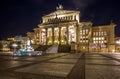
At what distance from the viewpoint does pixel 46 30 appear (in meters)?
94.7

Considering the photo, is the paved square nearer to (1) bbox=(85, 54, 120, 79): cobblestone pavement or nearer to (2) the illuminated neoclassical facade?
(1) bbox=(85, 54, 120, 79): cobblestone pavement

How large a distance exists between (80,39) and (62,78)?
77415 mm

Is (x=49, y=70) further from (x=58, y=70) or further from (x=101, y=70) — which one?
(x=101, y=70)

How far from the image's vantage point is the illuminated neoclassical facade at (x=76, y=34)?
78938 millimetres

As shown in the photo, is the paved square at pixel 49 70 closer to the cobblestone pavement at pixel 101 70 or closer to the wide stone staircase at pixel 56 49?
the cobblestone pavement at pixel 101 70

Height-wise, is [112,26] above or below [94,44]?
above

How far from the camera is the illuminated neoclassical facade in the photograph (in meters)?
78.9

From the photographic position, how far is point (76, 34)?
277ft

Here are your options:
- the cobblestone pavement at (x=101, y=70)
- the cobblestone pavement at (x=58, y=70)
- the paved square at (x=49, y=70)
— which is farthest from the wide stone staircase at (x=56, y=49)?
the paved square at (x=49, y=70)

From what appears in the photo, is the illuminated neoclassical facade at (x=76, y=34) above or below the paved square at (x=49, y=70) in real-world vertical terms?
above

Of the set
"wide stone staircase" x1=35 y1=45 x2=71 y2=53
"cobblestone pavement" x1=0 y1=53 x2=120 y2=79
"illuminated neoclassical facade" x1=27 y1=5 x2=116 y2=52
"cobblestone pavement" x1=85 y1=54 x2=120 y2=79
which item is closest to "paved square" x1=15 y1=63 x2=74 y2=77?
"cobblestone pavement" x1=0 y1=53 x2=120 y2=79

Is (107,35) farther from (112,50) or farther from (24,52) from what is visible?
(24,52)

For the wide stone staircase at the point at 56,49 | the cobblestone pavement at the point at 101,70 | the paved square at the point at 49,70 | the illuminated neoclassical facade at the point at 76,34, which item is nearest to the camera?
the cobblestone pavement at the point at 101,70

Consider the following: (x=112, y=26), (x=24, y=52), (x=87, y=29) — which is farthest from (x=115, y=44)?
(x=24, y=52)
